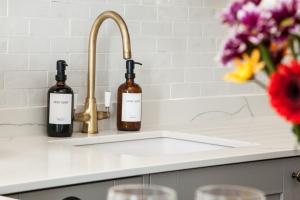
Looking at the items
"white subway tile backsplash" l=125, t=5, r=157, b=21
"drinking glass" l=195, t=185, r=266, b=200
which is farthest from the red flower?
"white subway tile backsplash" l=125, t=5, r=157, b=21

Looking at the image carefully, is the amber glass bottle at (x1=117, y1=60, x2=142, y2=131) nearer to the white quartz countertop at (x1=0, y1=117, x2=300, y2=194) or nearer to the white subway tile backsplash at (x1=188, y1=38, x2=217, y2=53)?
the white quartz countertop at (x1=0, y1=117, x2=300, y2=194)

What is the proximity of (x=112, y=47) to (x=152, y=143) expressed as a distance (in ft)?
1.45

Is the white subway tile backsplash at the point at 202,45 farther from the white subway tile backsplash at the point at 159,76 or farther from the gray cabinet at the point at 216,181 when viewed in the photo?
the gray cabinet at the point at 216,181

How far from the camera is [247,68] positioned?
32.4 inches

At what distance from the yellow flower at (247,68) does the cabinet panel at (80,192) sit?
3.81 feet

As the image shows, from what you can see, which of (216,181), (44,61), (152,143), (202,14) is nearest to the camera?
(216,181)

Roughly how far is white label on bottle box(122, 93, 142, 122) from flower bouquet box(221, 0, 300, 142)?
79.1 inches

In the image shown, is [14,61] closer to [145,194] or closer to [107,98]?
[107,98]

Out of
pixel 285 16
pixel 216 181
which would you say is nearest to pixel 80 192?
pixel 216 181

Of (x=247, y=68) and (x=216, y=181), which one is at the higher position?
(x=247, y=68)

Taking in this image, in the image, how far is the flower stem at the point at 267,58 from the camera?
841mm

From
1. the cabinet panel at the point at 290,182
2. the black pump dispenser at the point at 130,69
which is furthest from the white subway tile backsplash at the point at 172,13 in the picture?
the cabinet panel at the point at 290,182

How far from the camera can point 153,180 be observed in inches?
86.0

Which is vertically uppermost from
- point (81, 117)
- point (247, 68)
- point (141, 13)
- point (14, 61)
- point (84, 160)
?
point (141, 13)
